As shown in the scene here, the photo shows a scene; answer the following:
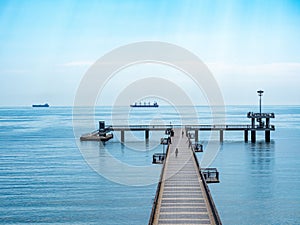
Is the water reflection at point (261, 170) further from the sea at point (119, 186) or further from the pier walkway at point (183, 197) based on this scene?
the pier walkway at point (183, 197)

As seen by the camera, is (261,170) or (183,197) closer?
(183,197)

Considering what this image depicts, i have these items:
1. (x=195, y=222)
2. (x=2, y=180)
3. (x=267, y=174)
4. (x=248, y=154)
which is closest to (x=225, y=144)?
(x=248, y=154)

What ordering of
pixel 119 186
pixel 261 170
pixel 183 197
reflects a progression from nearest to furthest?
pixel 183 197 < pixel 119 186 < pixel 261 170

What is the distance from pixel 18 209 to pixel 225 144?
167ft

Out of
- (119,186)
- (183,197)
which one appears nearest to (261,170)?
(119,186)

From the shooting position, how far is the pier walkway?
27.0 metres

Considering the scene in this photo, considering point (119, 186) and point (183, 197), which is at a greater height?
point (183, 197)

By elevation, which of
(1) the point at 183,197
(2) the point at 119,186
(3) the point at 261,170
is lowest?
(2) the point at 119,186

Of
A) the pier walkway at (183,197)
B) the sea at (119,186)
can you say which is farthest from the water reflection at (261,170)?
the pier walkway at (183,197)

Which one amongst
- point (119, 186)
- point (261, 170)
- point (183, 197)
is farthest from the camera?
point (261, 170)

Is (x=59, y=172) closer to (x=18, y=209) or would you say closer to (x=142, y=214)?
(x=18, y=209)

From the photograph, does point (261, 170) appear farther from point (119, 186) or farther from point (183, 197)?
point (183, 197)

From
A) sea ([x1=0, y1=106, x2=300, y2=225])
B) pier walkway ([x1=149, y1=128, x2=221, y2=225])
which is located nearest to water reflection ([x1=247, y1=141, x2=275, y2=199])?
sea ([x1=0, y1=106, x2=300, y2=225])

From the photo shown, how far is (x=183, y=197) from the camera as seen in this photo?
31812 millimetres
